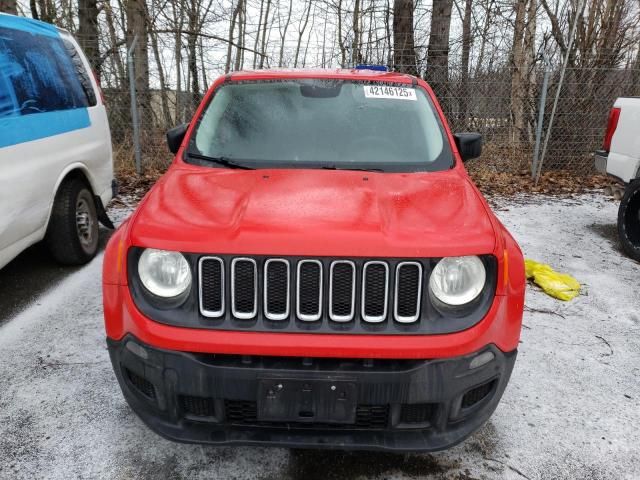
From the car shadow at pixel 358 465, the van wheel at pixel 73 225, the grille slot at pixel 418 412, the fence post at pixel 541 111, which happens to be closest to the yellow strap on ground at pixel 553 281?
the car shadow at pixel 358 465

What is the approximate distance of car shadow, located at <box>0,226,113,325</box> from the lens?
409 centimetres

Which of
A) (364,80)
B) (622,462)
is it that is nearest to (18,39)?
(364,80)

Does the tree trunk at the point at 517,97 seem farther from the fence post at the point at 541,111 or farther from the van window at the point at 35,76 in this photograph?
the van window at the point at 35,76

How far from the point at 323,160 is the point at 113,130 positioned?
7.41 meters

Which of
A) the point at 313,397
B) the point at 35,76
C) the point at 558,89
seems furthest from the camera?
the point at 558,89

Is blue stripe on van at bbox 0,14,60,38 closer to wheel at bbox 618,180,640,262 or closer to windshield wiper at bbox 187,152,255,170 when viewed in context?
windshield wiper at bbox 187,152,255,170

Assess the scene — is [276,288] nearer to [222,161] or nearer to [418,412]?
[418,412]

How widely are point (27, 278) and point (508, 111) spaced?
8102 millimetres

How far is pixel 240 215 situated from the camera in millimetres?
2100

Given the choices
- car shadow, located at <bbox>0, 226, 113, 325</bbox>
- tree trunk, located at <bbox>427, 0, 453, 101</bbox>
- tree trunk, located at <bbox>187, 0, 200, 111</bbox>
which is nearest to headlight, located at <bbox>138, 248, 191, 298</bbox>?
car shadow, located at <bbox>0, 226, 113, 325</bbox>

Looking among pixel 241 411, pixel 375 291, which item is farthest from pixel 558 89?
pixel 241 411

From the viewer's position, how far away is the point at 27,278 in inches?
181

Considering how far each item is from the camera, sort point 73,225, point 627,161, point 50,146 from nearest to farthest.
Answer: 1. point 50,146
2. point 73,225
3. point 627,161

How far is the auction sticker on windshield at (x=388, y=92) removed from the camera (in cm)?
325
